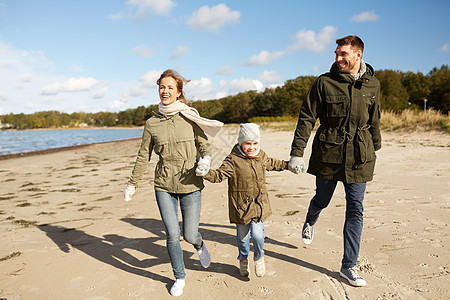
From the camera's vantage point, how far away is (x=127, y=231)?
191 inches

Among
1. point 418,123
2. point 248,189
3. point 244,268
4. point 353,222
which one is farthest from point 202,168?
point 418,123

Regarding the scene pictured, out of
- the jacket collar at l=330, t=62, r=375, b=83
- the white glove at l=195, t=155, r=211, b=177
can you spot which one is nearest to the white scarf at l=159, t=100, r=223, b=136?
the white glove at l=195, t=155, r=211, b=177

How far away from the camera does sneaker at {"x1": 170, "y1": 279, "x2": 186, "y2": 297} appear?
2.93 m

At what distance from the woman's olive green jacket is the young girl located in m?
0.27

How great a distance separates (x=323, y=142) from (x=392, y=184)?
14.2ft

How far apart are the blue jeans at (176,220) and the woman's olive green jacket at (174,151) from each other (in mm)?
96

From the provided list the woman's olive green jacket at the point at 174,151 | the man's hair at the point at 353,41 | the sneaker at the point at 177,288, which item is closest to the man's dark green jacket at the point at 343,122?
the man's hair at the point at 353,41

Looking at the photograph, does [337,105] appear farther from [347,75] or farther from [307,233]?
[307,233]

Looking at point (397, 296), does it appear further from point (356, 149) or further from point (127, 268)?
point (127, 268)

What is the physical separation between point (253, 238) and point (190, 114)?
1.43 metres

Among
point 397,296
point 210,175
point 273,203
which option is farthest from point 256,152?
point 273,203

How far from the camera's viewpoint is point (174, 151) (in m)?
3.12

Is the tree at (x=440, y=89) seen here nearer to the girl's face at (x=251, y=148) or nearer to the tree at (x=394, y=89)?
the tree at (x=394, y=89)

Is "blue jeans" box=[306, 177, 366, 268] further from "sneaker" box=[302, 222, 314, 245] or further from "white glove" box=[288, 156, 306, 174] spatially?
"sneaker" box=[302, 222, 314, 245]
